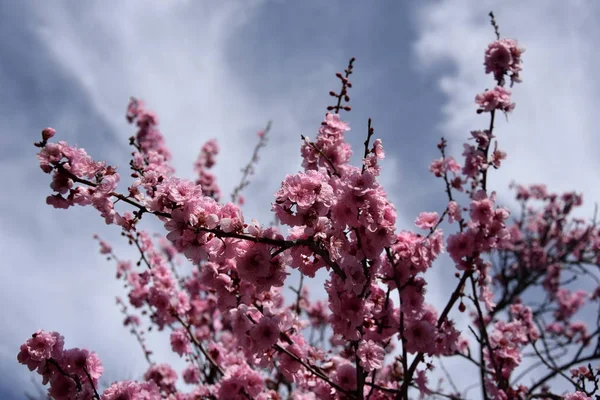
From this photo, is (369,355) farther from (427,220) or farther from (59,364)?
(59,364)

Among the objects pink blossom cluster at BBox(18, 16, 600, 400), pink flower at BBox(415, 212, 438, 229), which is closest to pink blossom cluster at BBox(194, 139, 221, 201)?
pink blossom cluster at BBox(18, 16, 600, 400)

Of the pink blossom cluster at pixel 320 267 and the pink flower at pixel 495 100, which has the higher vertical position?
the pink flower at pixel 495 100

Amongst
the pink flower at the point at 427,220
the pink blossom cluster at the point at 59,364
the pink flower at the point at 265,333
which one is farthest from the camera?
the pink flower at the point at 427,220

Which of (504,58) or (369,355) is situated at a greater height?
(504,58)

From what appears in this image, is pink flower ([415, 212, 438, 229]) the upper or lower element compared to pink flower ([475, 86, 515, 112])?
lower

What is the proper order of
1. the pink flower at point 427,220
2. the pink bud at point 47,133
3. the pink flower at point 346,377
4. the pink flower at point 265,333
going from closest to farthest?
the pink bud at point 47,133, the pink flower at point 265,333, the pink flower at point 346,377, the pink flower at point 427,220

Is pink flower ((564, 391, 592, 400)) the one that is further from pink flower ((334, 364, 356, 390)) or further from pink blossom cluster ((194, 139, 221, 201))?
pink blossom cluster ((194, 139, 221, 201))

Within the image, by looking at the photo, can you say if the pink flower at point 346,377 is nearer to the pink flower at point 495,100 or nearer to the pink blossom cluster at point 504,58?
the pink flower at point 495,100

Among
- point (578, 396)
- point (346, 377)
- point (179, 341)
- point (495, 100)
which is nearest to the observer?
point (578, 396)

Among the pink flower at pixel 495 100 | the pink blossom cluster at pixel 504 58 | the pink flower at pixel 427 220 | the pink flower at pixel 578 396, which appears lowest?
the pink flower at pixel 578 396

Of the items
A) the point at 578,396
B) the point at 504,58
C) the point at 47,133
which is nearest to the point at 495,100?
the point at 504,58

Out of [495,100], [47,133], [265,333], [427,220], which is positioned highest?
[495,100]

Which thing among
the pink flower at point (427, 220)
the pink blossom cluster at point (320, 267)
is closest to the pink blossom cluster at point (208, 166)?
the pink blossom cluster at point (320, 267)

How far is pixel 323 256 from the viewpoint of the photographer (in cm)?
239
